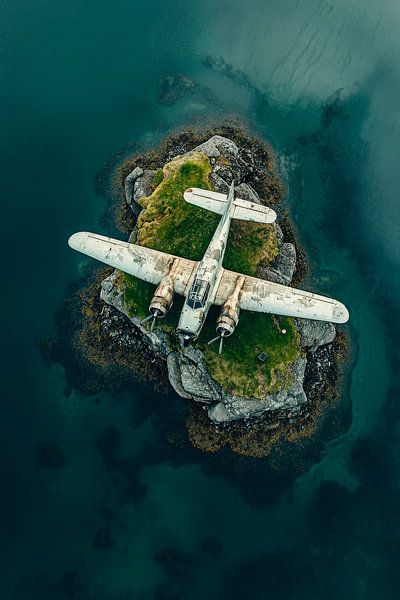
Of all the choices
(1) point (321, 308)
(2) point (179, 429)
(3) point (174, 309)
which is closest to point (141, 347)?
(3) point (174, 309)

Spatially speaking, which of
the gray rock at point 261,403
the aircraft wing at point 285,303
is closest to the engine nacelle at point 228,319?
the aircraft wing at point 285,303

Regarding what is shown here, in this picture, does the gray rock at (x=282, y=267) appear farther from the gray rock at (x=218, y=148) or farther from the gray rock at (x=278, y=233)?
the gray rock at (x=218, y=148)

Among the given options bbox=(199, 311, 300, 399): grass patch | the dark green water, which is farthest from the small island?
the dark green water

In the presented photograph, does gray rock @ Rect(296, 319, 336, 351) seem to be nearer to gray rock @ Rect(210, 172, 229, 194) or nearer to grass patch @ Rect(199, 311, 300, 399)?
grass patch @ Rect(199, 311, 300, 399)

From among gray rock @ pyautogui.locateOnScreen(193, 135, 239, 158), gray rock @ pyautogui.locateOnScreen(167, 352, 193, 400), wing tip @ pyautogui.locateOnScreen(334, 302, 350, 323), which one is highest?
gray rock @ pyautogui.locateOnScreen(193, 135, 239, 158)

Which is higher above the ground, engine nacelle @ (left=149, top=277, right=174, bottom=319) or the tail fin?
the tail fin

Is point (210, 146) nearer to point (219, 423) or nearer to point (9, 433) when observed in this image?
point (219, 423)

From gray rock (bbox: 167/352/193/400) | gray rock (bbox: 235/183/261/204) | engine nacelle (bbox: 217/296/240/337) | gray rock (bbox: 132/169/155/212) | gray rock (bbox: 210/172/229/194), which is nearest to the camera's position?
engine nacelle (bbox: 217/296/240/337)
